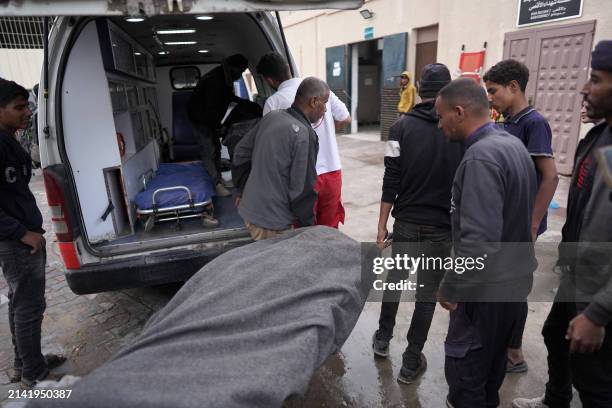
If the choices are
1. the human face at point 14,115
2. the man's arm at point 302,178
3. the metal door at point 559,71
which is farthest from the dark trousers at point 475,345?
the metal door at point 559,71

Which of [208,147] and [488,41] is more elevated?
[488,41]

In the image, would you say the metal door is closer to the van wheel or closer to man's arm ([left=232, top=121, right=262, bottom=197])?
man's arm ([left=232, top=121, right=262, bottom=197])

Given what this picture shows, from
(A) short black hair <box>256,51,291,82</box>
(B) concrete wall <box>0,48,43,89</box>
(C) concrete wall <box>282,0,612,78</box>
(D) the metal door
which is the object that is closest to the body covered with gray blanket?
(A) short black hair <box>256,51,291,82</box>

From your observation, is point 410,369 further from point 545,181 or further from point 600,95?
point 600,95

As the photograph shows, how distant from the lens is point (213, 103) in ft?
15.1

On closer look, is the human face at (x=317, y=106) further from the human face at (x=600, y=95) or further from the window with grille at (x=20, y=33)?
the window with grille at (x=20, y=33)

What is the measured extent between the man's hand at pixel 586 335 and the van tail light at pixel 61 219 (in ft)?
10.1

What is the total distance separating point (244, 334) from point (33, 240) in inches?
74.0

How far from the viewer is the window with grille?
38.4ft

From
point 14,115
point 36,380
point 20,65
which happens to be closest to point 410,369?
point 36,380

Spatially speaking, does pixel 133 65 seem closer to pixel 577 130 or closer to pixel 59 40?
→ pixel 59 40

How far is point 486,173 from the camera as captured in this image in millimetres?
1763

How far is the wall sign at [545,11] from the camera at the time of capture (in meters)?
6.43

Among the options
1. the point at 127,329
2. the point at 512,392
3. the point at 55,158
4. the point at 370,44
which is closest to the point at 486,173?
the point at 512,392
